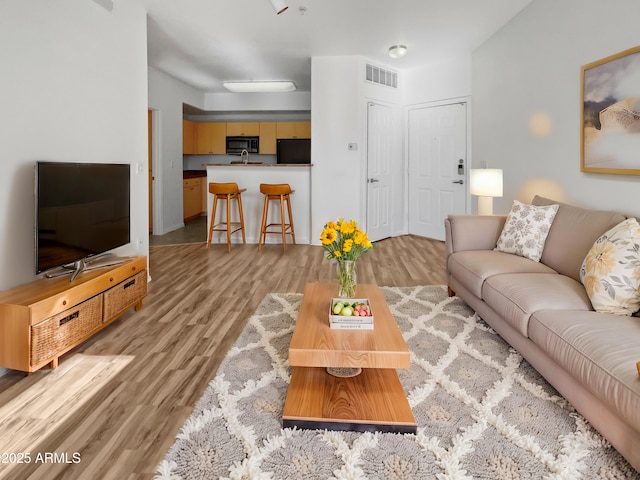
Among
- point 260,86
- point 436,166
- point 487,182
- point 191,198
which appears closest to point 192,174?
point 191,198

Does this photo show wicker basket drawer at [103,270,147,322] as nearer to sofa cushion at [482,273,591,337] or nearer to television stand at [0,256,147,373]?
television stand at [0,256,147,373]

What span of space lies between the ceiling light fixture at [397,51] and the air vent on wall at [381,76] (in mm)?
604

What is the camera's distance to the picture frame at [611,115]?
2725 mm

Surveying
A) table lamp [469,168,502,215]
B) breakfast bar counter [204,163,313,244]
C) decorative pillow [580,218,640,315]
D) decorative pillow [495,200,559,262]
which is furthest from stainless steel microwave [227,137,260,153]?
decorative pillow [580,218,640,315]

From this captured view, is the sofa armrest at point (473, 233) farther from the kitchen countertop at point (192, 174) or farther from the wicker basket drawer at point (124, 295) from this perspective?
the kitchen countertop at point (192, 174)

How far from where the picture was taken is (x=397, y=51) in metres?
5.57

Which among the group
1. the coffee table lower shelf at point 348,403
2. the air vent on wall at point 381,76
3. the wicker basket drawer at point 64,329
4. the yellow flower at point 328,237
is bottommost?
the coffee table lower shelf at point 348,403

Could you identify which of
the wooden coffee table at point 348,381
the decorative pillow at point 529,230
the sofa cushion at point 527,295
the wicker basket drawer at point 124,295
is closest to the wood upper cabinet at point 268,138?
the wicker basket drawer at point 124,295

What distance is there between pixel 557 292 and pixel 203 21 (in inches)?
172

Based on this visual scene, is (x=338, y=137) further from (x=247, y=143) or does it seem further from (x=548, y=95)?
(x=247, y=143)

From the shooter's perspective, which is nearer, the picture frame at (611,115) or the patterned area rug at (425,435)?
the patterned area rug at (425,435)

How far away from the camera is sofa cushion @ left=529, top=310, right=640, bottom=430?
1486 millimetres

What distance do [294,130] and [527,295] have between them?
7681 mm

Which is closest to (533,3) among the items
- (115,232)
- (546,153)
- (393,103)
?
(546,153)
